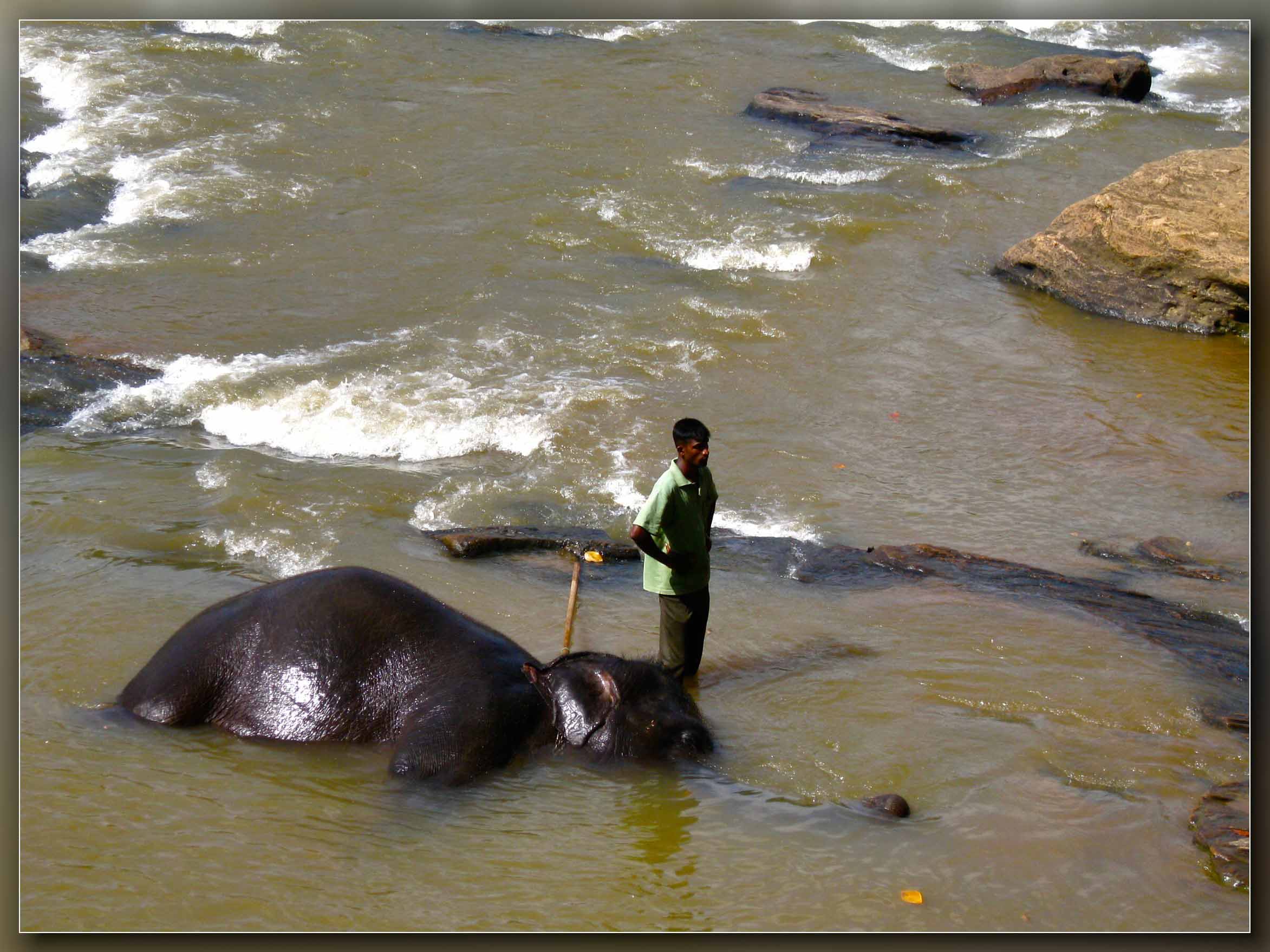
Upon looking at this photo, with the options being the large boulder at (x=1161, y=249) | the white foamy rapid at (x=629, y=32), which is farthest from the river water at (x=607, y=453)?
the white foamy rapid at (x=629, y=32)

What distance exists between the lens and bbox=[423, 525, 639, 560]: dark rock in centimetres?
799

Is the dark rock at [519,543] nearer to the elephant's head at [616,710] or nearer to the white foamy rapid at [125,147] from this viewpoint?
the elephant's head at [616,710]

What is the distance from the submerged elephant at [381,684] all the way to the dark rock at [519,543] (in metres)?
2.34

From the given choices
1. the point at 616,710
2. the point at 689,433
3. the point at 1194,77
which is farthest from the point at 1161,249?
the point at 1194,77

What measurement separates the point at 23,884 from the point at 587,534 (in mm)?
4317

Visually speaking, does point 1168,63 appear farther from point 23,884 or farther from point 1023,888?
point 23,884

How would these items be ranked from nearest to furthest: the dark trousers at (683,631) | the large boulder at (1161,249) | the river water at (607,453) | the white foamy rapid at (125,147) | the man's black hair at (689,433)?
the river water at (607,453), the man's black hair at (689,433), the dark trousers at (683,631), the large boulder at (1161,249), the white foamy rapid at (125,147)

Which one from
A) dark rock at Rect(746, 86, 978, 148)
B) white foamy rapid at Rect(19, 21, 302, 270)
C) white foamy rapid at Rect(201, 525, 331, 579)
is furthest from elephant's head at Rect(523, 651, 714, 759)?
dark rock at Rect(746, 86, 978, 148)

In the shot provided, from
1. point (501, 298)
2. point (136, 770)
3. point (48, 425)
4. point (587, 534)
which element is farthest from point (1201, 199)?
point (136, 770)

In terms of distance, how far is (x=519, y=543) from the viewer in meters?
8.07

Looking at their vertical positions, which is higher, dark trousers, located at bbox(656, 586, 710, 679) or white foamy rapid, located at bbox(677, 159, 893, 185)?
white foamy rapid, located at bbox(677, 159, 893, 185)

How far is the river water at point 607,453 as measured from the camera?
493 centimetres

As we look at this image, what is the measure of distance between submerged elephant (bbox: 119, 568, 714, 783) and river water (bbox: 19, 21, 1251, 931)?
147mm

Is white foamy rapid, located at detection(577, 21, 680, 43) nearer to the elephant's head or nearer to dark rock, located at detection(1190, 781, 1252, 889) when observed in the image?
the elephant's head
